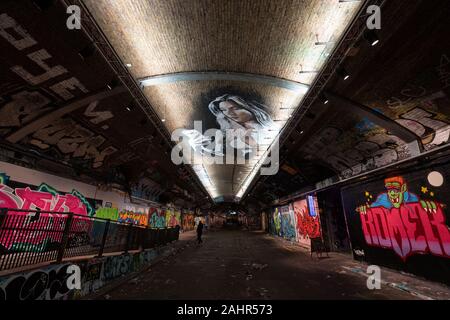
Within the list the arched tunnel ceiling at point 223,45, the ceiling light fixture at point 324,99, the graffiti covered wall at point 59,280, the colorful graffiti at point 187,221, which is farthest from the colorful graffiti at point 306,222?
the colorful graffiti at point 187,221

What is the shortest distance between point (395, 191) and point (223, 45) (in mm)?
8940

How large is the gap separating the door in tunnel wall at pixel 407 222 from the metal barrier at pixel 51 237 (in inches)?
431

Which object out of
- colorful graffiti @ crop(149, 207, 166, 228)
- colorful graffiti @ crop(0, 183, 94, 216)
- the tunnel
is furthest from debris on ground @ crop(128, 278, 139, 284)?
colorful graffiti @ crop(149, 207, 166, 228)

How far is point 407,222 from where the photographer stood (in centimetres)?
713

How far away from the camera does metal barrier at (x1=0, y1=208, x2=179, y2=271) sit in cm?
357

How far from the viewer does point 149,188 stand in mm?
18641

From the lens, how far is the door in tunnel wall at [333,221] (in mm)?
12859

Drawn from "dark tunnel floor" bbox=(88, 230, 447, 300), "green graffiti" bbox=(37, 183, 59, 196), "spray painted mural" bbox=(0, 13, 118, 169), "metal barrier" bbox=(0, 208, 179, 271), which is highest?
"spray painted mural" bbox=(0, 13, 118, 169)

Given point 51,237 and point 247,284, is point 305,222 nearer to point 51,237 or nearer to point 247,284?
point 247,284

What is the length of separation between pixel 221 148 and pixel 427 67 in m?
10.7

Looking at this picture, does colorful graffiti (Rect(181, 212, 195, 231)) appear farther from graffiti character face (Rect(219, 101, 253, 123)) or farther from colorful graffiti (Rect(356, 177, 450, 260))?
colorful graffiti (Rect(356, 177, 450, 260))

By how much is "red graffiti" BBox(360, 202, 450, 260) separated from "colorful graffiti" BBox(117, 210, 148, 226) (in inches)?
570

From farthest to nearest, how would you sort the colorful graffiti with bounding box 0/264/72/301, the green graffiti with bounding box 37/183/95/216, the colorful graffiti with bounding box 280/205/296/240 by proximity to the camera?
the colorful graffiti with bounding box 280/205/296/240
the green graffiti with bounding box 37/183/95/216
the colorful graffiti with bounding box 0/264/72/301

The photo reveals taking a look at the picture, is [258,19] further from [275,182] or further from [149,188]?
[149,188]
